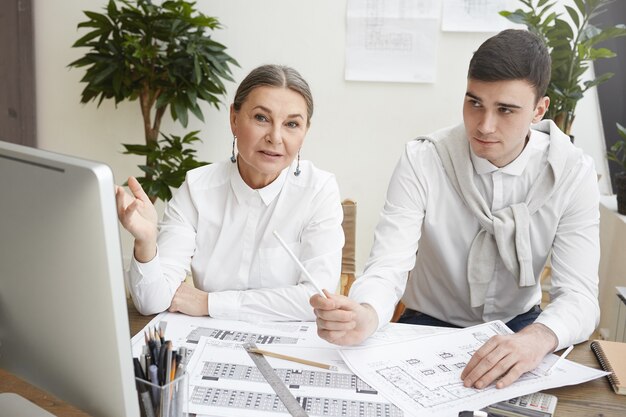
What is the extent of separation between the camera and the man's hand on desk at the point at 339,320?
4.03 ft

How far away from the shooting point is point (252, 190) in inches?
68.1

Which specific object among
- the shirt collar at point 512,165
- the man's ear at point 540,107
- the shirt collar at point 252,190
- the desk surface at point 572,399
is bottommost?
the desk surface at point 572,399

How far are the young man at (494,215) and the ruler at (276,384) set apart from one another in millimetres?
308

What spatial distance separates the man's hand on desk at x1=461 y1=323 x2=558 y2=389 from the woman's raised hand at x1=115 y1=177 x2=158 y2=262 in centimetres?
69

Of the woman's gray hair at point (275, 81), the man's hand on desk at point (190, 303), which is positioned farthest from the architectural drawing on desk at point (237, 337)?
the woman's gray hair at point (275, 81)

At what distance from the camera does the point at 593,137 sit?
343cm

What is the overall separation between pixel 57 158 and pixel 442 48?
3.04 m

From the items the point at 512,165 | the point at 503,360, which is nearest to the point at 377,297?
the point at 503,360

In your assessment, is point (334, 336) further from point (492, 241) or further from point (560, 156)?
point (560, 156)

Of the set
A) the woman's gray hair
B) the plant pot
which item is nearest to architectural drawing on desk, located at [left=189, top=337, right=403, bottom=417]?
the woman's gray hair

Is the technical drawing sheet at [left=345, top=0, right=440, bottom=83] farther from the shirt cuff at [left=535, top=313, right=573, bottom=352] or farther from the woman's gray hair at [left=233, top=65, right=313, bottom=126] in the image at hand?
the shirt cuff at [left=535, top=313, right=573, bottom=352]

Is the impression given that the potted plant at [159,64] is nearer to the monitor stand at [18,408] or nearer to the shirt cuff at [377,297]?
the shirt cuff at [377,297]

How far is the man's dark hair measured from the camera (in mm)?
1554

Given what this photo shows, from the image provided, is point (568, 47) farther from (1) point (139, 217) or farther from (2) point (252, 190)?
(1) point (139, 217)
